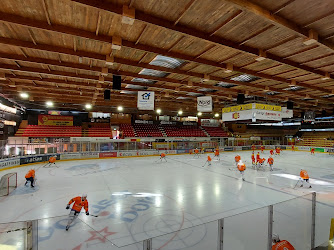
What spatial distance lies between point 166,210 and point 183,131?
28.9 meters

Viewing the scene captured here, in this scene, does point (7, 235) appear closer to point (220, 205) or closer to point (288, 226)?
point (288, 226)

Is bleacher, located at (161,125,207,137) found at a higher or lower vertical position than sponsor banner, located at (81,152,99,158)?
higher

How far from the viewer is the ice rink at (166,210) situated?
192 inches

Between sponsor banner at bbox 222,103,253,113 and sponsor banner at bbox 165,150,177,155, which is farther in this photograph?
sponsor banner at bbox 165,150,177,155

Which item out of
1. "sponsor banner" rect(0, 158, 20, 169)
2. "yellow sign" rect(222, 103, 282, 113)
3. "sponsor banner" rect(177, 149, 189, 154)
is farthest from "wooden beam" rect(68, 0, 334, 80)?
"sponsor banner" rect(177, 149, 189, 154)

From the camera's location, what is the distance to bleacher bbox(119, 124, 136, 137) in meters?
30.4

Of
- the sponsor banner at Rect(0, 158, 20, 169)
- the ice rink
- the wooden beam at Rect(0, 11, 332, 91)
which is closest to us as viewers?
the ice rink

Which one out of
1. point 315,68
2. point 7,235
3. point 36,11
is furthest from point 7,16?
point 315,68

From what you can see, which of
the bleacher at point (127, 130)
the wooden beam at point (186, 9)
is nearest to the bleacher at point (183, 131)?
the bleacher at point (127, 130)

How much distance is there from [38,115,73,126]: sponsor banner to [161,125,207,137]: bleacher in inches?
629

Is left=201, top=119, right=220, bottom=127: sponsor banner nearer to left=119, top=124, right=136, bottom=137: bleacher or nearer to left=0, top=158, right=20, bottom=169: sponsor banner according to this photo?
left=119, top=124, right=136, bottom=137: bleacher

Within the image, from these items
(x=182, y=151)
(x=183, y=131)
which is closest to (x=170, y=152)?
(x=182, y=151)

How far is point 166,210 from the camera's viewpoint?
24.8 feet

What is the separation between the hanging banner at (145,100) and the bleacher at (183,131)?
20.6 meters
